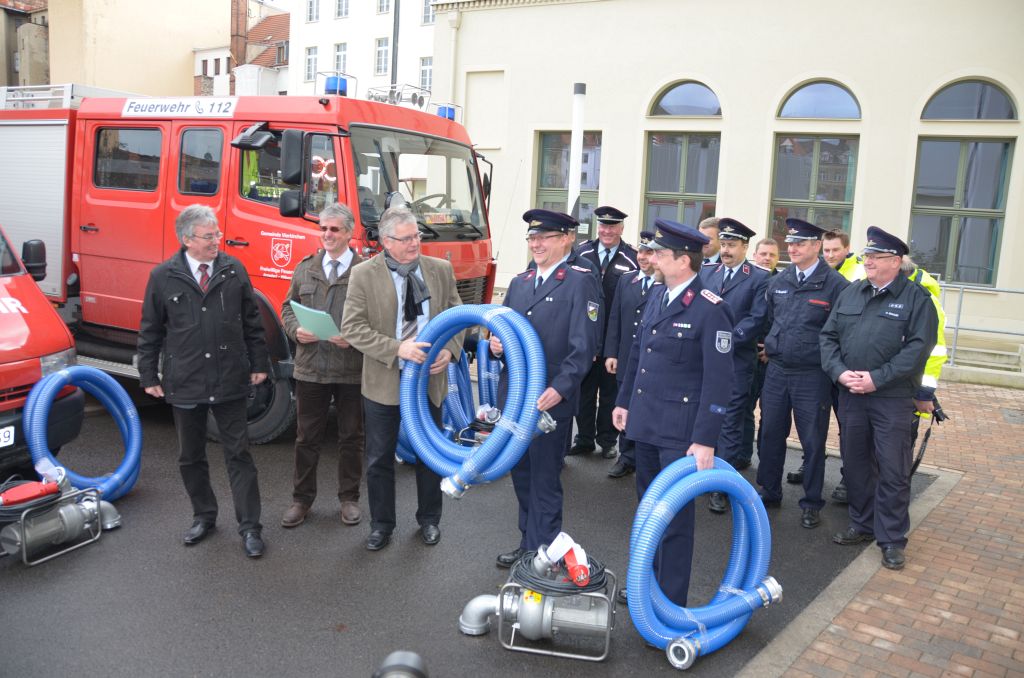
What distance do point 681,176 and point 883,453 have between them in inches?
435

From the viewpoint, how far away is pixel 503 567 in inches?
189

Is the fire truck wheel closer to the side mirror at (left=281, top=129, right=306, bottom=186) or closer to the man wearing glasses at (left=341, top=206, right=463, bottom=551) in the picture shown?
the side mirror at (left=281, top=129, right=306, bottom=186)

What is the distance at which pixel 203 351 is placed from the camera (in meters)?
4.64

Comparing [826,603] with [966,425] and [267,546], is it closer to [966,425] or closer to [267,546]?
[267,546]

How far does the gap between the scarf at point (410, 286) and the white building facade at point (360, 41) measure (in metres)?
33.2

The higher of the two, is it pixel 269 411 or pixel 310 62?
pixel 310 62

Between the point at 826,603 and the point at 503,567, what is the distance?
181 centimetres

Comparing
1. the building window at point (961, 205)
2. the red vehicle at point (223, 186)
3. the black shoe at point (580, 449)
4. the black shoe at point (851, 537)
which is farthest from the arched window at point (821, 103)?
the black shoe at point (851, 537)

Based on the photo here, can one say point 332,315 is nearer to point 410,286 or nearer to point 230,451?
point 410,286

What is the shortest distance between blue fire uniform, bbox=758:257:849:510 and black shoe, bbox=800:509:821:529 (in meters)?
0.04

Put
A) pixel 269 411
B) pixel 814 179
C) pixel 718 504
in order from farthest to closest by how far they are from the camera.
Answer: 1. pixel 814 179
2. pixel 269 411
3. pixel 718 504

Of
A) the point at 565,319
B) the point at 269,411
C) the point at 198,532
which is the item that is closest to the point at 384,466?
the point at 198,532

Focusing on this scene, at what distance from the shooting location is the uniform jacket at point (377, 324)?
4.71 metres

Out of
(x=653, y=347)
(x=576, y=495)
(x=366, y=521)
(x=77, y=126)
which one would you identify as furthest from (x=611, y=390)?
(x=77, y=126)
